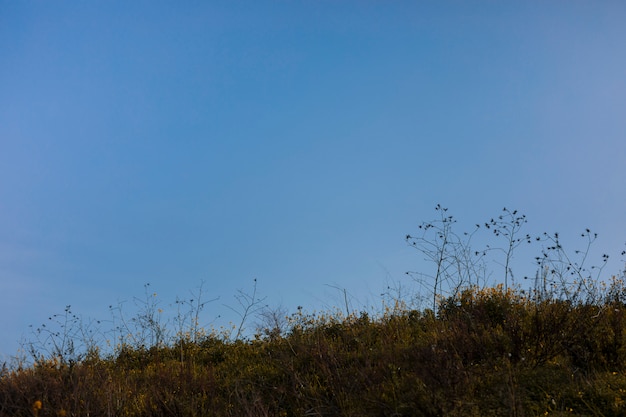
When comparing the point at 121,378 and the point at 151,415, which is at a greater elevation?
the point at 121,378

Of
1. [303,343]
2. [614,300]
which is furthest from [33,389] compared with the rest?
[614,300]

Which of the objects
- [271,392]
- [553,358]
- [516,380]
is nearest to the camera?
[516,380]

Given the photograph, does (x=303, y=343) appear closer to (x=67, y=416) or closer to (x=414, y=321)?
(x=414, y=321)

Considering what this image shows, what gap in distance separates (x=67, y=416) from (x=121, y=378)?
92.1 inches

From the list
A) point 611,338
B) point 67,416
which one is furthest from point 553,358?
point 67,416

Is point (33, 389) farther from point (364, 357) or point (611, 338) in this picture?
point (611, 338)

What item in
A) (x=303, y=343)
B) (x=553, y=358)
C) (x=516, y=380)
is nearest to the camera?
(x=516, y=380)

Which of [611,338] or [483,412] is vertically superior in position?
[611,338]

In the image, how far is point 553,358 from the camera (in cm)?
685

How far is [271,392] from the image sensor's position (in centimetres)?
755

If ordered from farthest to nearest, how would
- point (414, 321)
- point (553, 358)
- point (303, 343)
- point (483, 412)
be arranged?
point (414, 321), point (303, 343), point (553, 358), point (483, 412)

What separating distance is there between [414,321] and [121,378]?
5617 mm

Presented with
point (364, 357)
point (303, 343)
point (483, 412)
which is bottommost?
→ point (483, 412)

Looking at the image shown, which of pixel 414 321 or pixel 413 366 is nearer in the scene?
pixel 413 366
